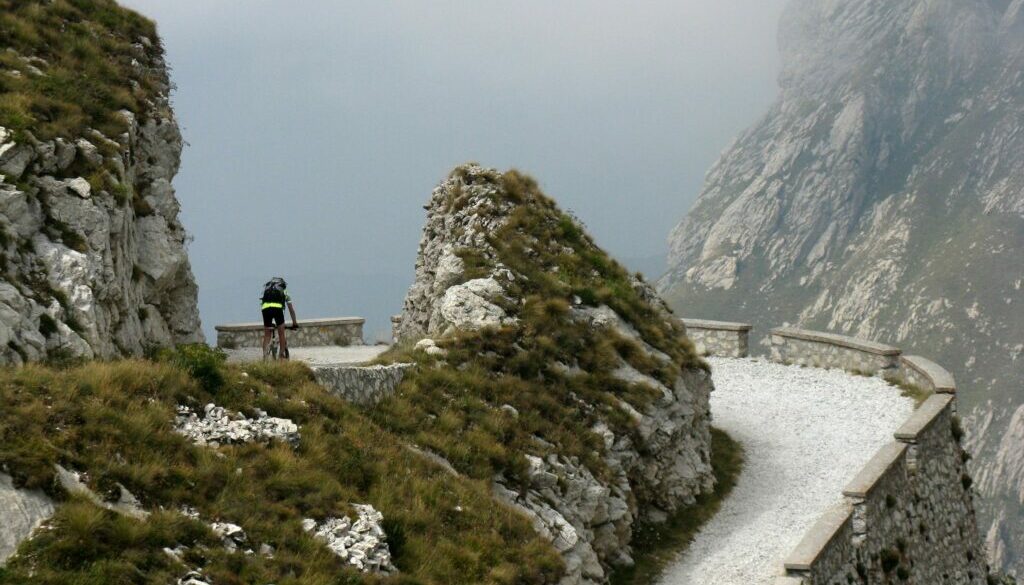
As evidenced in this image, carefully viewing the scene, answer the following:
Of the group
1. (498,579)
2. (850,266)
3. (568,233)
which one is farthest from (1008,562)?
(498,579)

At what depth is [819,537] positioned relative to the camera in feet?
55.1

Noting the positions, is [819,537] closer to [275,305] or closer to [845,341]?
[275,305]

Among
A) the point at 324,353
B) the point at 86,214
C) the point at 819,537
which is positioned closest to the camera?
the point at 819,537

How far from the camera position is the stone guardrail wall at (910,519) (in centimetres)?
1706

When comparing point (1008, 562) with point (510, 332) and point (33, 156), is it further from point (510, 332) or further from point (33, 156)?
point (33, 156)

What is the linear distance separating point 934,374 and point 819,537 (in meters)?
13.4

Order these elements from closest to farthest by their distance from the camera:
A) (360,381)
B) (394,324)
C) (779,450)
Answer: (360,381) → (779,450) → (394,324)

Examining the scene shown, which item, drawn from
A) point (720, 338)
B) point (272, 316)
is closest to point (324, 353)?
point (272, 316)

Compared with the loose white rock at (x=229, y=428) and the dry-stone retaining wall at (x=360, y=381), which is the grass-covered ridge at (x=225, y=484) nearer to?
the loose white rock at (x=229, y=428)

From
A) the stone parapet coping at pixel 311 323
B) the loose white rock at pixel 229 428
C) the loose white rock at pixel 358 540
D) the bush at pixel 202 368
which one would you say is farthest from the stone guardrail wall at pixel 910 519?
the stone parapet coping at pixel 311 323

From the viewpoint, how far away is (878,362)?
31406mm

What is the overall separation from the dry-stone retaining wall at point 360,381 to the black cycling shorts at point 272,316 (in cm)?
490

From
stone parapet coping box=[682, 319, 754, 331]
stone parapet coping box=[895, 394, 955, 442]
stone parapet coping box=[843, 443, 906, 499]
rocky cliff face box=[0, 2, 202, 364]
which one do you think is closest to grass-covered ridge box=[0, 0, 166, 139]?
rocky cliff face box=[0, 2, 202, 364]

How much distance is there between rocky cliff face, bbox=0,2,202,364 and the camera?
15.5 metres
